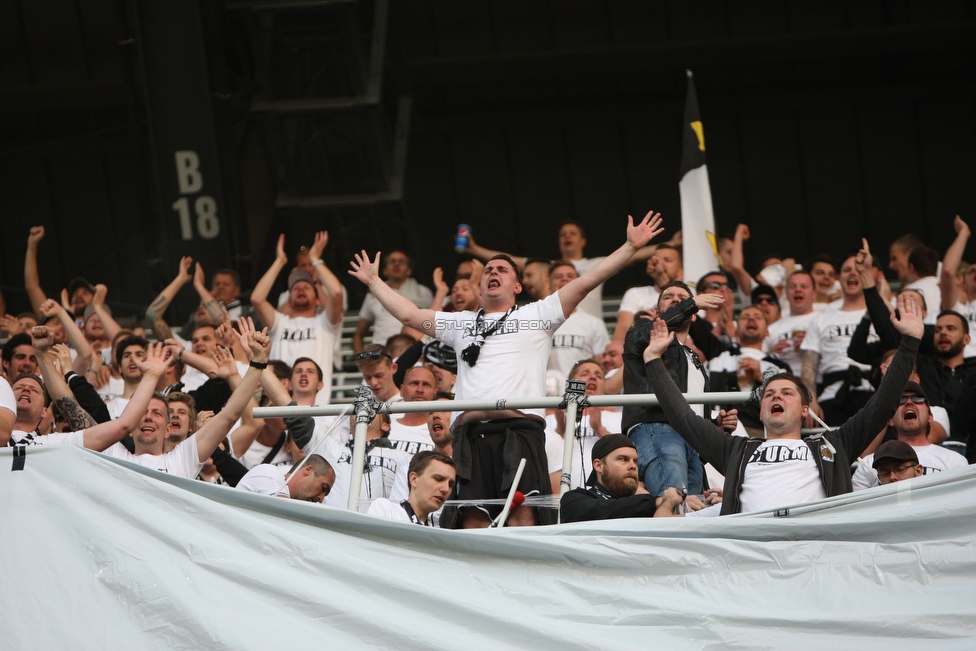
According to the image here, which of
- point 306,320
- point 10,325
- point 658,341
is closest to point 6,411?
point 658,341

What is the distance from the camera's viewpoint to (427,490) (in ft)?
19.0

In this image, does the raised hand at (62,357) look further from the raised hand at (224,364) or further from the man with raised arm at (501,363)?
the man with raised arm at (501,363)

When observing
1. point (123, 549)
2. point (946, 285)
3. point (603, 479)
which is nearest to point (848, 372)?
point (946, 285)

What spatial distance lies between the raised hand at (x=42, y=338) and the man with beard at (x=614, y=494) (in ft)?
11.1

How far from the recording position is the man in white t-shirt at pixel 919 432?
6.80m

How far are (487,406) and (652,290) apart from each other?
474cm

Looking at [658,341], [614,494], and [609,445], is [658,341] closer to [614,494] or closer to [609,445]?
[609,445]

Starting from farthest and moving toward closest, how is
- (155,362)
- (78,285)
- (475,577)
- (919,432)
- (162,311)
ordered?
1. (78,285)
2. (162,311)
3. (919,432)
4. (155,362)
5. (475,577)

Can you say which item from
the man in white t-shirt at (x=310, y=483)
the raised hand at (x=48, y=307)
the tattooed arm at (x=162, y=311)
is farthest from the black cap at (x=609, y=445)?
the tattooed arm at (x=162, y=311)

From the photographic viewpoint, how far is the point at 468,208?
16.8 m

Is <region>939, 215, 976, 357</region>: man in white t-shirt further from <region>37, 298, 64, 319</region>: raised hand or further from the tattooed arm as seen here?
<region>37, 298, 64, 319</region>: raised hand

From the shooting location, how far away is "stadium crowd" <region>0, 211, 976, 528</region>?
577 cm

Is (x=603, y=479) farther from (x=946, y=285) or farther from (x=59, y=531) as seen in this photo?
(x=946, y=285)

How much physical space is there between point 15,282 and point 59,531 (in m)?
12.8
